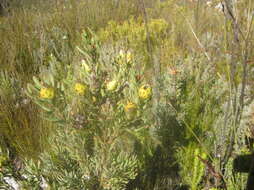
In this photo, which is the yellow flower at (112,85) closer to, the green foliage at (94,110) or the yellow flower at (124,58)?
the green foliage at (94,110)

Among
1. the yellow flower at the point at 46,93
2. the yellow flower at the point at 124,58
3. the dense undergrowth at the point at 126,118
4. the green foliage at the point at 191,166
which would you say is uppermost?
the yellow flower at the point at 124,58

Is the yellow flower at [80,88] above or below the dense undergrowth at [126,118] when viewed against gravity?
above

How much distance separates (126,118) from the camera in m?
0.75

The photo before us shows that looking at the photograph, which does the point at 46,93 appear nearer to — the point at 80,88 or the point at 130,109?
the point at 80,88

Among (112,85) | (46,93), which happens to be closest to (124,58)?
(112,85)

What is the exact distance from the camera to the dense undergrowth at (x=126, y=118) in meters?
0.76

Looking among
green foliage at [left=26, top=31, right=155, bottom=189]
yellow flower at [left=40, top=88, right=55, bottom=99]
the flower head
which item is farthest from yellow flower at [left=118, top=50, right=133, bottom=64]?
yellow flower at [left=40, top=88, right=55, bottom=99]

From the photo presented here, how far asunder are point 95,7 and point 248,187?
2984mm

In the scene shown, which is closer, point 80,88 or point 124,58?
point 80,88

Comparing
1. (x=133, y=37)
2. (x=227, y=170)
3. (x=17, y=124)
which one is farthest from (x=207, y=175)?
(x=133, y=37)

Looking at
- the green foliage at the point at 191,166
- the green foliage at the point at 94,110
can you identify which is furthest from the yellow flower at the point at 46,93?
the green foliage at the point at 191,166

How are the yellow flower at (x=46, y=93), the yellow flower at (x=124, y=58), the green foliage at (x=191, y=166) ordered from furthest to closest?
the green foliage at (x=191, y=166) → the yellow flower at (x=124, y=58) → the yellow flower at (x=46, y=93)

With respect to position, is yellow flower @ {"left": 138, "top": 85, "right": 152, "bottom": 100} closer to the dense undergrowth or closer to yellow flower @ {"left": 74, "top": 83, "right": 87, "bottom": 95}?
the dense undergrowth

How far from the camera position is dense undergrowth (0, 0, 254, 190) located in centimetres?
76
